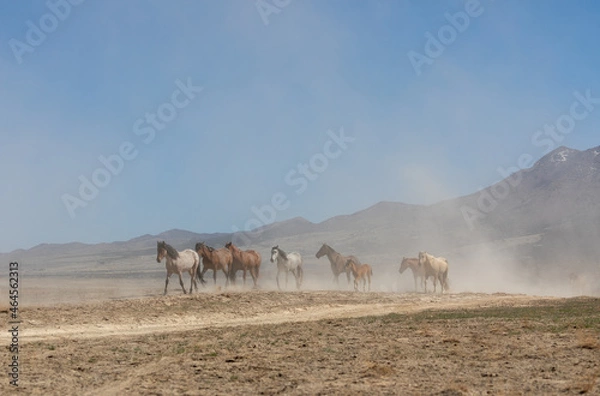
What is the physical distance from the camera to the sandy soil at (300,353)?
11469 millimetres

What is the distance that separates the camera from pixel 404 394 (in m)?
10.7

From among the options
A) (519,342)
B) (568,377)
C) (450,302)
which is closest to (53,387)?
(568,377)

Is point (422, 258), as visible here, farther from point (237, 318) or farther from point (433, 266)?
point (237, 318)

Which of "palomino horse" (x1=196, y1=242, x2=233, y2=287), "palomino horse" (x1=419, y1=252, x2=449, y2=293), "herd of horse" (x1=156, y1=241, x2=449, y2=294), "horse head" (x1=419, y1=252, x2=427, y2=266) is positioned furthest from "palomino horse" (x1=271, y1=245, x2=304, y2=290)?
"palomino horse" (x1=419, y1=252, x2=449, y2=293)

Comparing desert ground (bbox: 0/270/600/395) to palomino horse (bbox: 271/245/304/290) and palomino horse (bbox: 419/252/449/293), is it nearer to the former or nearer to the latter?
palomino horse (bbox: 271/245/304/290)

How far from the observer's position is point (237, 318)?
25297mm

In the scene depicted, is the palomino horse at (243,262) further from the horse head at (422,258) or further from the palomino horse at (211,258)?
the horse head at (422,258)

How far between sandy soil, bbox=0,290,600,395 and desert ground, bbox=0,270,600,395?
3 cm

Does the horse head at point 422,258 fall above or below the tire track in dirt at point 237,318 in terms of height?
above

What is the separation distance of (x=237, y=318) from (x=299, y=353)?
427 inches

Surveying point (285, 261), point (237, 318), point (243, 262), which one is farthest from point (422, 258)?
point (237, 318)

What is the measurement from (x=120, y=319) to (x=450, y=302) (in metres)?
17.4

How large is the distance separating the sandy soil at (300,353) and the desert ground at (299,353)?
0.03 metres

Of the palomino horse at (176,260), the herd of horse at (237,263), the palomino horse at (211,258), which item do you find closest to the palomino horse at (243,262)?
the herd of horse at (237,263)
